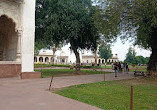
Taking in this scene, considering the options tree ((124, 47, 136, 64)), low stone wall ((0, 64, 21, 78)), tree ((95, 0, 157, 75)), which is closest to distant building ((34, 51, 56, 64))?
tree ((124, 47, 136, 64))

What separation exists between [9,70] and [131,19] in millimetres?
10619

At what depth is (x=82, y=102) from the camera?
222 inches

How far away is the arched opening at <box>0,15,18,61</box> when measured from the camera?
1371 cm

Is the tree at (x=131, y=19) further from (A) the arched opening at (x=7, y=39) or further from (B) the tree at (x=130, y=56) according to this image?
(B) the tree at (x=130, y=56)

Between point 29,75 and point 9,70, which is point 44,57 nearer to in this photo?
point 29,75

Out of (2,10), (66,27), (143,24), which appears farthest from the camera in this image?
(66,27)

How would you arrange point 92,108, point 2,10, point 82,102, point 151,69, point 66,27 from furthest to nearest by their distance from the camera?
point 66,27, point 151,69, point 2,10, point 82,102, point 92,108

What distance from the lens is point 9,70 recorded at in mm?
11500

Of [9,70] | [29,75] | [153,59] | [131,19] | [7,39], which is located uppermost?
[131,19]

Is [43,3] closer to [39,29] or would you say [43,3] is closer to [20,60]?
[39,29]

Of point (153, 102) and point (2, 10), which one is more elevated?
point (2, 10)

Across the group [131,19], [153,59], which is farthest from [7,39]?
[153,59]

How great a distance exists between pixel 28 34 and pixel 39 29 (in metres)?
3.93

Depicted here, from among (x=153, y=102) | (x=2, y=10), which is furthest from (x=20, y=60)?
(x=153, y=102)
